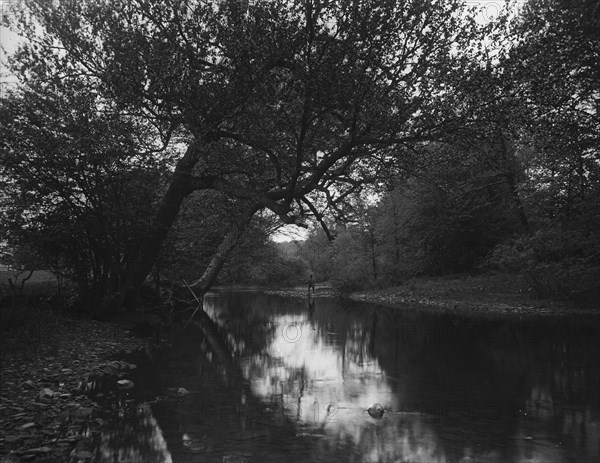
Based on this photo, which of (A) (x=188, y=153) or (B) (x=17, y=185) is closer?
(B) (x=17, y=185)

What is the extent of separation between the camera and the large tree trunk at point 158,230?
686 inches

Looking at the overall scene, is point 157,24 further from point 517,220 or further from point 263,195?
point 517,220

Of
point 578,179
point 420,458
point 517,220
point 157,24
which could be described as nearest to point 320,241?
point 517,220

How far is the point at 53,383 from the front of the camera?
30.7ft

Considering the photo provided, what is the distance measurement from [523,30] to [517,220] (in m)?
30.2

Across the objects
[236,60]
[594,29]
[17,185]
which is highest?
[594,29]

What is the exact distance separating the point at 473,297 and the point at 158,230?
24.7 m

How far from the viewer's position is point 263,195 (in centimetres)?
1509

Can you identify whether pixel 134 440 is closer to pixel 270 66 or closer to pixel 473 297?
pixel 270 66

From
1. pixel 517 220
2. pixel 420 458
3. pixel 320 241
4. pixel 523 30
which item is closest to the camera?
pixel 420 458

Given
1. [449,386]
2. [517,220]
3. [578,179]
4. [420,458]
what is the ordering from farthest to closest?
[517,220] → [578,179] → [449,386] → [420,458]

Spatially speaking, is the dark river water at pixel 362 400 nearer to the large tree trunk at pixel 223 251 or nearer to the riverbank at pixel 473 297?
the riverbank at pixel 473 297

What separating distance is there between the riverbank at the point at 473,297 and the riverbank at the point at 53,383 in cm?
2317

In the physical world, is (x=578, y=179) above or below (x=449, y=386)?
above
